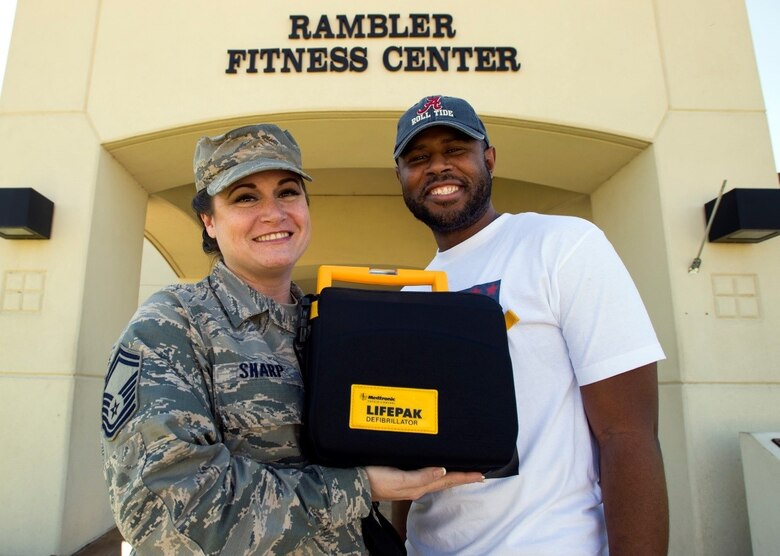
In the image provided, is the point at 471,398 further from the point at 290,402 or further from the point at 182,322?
the point at 182,322

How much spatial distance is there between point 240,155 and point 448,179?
0.61 m

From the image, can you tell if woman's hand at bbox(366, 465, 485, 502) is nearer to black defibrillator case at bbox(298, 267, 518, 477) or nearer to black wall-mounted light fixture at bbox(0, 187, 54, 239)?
black defibrillator case at bbox(298, 267, 518, 477)

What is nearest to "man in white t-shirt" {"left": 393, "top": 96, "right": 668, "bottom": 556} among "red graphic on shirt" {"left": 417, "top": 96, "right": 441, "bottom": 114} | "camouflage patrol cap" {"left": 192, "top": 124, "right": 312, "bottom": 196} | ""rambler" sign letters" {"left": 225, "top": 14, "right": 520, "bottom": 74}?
"red graphic on shirt" {"left": 417, "top": 96, "right": 441, "bottom": 114}

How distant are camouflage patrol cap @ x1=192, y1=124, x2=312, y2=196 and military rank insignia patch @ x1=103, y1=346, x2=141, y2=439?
19.5 inches

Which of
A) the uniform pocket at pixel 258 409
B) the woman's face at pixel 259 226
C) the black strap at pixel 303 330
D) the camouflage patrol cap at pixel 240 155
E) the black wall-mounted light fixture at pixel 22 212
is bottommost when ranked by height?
the uniform pocket at pixel 258 409

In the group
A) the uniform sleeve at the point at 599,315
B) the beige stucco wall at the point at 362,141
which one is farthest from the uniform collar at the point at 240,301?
the beige stucco wall at the point at 362,141

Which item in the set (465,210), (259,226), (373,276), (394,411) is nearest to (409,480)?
(394,411)

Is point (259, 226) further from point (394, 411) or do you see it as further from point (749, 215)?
point (749, 215)

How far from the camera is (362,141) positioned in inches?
163

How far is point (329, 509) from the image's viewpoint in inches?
39.7

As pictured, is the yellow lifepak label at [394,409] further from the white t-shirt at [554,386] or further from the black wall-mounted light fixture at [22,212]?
the black wall-mounted light fixture at [22,212]

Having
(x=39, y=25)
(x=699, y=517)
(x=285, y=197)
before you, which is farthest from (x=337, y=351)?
(x=39, y=25)

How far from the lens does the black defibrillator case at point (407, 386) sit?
98 cm

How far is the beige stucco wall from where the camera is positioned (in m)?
3.30
